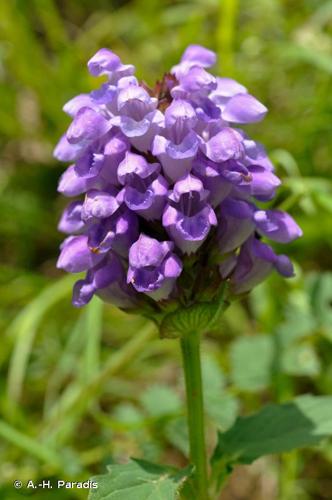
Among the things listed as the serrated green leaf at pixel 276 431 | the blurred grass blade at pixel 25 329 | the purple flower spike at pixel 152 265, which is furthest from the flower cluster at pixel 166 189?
the blurred grass blade at pixel 25 329

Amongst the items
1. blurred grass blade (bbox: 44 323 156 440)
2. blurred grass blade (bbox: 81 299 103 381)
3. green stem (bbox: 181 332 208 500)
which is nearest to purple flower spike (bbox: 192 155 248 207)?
green stem (bbox: 181 332 208 500)

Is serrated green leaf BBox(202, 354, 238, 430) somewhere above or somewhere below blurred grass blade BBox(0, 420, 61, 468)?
below

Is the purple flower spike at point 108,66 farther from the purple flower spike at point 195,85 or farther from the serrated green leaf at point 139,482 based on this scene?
the serrated green leaf at point 139,482

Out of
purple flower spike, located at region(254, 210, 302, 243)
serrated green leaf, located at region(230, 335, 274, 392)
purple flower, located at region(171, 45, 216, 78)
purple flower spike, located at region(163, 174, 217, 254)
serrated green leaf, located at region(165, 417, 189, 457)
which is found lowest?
serrated green leaf, located at region(165, 417, 189, 457)

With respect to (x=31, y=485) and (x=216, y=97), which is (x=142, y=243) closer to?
(x=216, y=97)

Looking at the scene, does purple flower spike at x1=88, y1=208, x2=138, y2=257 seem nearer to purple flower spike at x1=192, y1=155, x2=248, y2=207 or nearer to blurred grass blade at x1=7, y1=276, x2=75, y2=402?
purple flower spike at x1=192, y1=155, x2=248, y2=207

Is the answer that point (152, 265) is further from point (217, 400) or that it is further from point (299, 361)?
point (299, 361)
